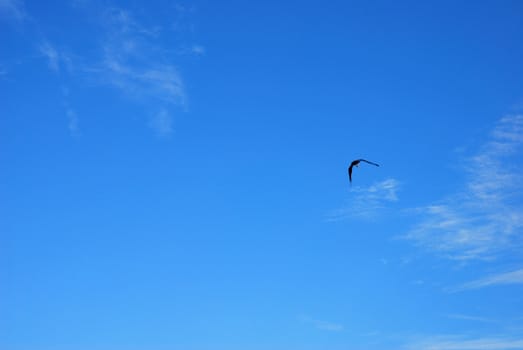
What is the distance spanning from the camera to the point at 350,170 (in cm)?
7700
